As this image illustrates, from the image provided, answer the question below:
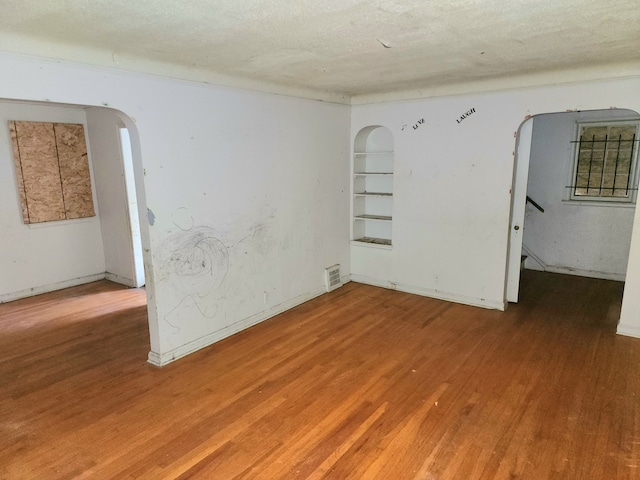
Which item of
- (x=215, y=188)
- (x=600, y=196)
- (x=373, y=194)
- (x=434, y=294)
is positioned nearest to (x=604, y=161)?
(x=600, y=196)

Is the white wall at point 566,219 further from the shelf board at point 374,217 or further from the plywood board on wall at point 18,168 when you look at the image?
the plywood board on wall at point 18,168

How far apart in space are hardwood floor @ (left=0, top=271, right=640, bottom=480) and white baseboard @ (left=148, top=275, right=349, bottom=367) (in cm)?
8

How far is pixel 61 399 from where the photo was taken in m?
2.95

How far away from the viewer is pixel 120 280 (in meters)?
5.76

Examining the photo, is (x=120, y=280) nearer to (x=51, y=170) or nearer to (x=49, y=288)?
(x=49, y=288)

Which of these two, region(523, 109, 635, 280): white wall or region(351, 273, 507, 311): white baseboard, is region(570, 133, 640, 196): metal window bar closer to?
region(523, 109, 635, 280): white wall

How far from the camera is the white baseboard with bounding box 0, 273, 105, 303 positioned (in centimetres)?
506

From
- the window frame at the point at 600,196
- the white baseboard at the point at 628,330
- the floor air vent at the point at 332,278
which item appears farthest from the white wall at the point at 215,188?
the window frame at the point at 600,196

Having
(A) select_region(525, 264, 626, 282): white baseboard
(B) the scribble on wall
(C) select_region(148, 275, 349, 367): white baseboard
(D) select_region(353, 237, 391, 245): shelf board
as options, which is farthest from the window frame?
(B) the scribble on wall

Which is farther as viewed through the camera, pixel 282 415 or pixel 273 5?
pixel 282 415

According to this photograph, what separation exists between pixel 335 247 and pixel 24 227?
3936 millimetres

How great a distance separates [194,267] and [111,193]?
2711mm

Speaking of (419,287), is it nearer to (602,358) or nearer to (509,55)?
(602,358)

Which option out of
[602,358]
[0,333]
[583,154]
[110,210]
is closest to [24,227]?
[110,210]
